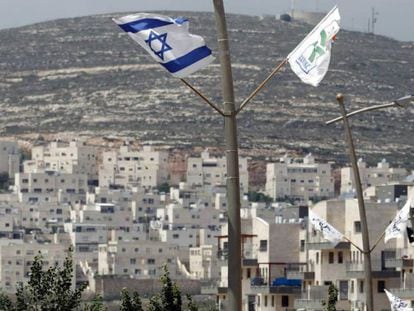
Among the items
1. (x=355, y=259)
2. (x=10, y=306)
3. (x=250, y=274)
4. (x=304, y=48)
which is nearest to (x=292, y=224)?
(x=250, y=274)

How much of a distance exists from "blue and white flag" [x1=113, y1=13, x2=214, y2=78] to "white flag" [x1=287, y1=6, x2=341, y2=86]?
1876mm

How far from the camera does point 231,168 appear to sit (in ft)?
83.5

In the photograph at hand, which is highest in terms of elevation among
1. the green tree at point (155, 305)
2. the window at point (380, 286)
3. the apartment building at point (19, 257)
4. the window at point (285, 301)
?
the apartment building at point (19, 257)

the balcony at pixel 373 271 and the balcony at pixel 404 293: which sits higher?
the balcony at pixel 373 271

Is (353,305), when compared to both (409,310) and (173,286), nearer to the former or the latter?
(173,286)

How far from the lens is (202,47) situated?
25453 millimetres

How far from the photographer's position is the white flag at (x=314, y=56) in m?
27.1

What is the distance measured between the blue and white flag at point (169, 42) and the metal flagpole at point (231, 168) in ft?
0.74

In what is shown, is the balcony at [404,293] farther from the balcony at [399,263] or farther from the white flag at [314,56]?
the white flag at [314,56]

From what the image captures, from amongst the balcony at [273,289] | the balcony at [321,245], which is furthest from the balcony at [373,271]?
the balcony at [273,289]

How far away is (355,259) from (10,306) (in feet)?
139

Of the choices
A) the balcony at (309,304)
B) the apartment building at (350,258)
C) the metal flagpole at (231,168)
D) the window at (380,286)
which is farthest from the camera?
the window at (380,286)

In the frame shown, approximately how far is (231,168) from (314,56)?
246 centimetres

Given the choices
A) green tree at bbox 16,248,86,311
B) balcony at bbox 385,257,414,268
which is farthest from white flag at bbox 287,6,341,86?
balcony at bbox 385,257,414,268
